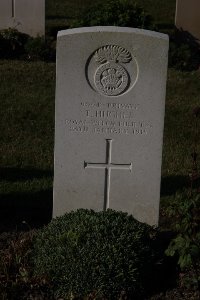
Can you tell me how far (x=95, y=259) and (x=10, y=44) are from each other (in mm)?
7647

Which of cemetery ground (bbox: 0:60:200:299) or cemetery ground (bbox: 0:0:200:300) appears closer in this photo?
cemetery ground (bbox: 0:0:200:300)

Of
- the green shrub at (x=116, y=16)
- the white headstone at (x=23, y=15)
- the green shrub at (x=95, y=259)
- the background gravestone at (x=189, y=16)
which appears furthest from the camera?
the background gravestone at (x=189, y=16)

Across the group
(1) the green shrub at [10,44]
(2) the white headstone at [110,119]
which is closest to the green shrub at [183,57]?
(1) the green shrub at [10,44]

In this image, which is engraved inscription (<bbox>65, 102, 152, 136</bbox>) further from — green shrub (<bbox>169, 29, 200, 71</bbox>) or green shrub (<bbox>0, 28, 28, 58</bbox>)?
green shrub (<bbox>0, 28, 28, 58</bbox>)

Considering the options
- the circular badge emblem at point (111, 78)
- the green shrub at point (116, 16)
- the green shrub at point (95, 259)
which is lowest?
the green shrub at point (95, 259)

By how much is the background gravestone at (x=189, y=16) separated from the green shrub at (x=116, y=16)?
101 cm

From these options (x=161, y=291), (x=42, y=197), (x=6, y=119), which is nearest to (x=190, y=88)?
(x=6, y=119)

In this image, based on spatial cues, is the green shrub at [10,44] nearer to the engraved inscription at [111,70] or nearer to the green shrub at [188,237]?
the engraved inscription at [111,70]

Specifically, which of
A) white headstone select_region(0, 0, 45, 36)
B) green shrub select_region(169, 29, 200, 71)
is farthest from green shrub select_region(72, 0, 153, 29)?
white headstone select_region(0, 0, 45, 36)

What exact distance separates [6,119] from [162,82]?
12.9 ft

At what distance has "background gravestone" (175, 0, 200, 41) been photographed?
12703 mm

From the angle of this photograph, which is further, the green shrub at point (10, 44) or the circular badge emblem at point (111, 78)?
the green shrub at point (10, 44)

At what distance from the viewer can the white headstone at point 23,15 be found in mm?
12391

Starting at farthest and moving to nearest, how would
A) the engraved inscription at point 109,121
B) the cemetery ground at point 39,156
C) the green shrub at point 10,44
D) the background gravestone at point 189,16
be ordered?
the background gravestone at point 189,16
the green shrub at point 10,44
the engraved inscription at point 109,121
the cemetery ground at point 39,156
